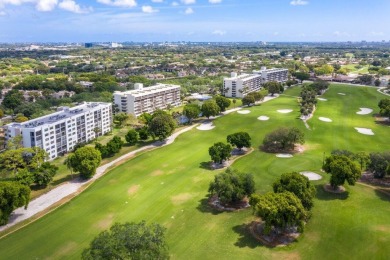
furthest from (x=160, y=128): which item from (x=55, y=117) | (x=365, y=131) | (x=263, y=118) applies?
(x=365, y=131)

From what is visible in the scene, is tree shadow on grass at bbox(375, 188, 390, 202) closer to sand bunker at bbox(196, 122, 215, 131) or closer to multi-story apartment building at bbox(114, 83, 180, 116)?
sand bunker at bbox(196, 122, 215, 131)

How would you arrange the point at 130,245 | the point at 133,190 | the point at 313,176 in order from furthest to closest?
the point at 313,176 < the point at 133,190 < the point at 130,245

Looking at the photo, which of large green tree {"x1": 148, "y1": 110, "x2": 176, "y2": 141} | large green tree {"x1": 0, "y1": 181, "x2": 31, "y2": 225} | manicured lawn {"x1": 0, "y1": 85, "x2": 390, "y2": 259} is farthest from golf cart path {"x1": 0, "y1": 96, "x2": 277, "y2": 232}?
large green tree {"x1": 148, "y1": 110, "x2": 176, "y2": 141}

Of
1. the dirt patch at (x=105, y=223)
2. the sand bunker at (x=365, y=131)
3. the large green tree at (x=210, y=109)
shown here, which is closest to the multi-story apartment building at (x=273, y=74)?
the large green tree at (x=210, y=109)

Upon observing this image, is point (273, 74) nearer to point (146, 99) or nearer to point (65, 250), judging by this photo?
point (146, 99)

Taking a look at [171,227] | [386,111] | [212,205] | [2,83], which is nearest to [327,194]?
[212,205]

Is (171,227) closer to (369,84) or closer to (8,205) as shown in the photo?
(8,205)
